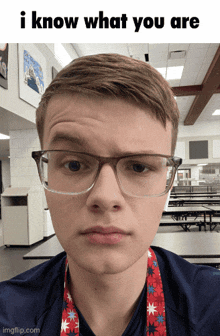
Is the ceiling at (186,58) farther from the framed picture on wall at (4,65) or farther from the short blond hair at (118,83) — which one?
the short blond hair at (118,83)

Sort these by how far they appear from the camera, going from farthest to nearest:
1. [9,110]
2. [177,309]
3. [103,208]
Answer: [9,110]
[177,309]
[103,208]

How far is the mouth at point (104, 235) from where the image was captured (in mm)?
438

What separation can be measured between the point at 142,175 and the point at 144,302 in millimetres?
340

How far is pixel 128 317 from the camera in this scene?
557 mm

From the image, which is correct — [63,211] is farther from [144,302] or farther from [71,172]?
[144,302]

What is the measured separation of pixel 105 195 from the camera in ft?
1.43

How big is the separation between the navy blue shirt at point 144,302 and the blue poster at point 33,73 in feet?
11.2

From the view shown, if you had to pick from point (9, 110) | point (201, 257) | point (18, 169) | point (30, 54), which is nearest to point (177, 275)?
point (201, 257)

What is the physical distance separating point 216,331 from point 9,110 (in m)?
3.18

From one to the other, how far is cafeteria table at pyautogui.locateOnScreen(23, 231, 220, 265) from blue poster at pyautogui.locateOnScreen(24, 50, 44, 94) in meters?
2.69

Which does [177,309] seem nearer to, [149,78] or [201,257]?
[149,78]

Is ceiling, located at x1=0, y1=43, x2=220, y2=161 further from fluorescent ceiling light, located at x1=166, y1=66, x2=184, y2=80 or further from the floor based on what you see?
the floor

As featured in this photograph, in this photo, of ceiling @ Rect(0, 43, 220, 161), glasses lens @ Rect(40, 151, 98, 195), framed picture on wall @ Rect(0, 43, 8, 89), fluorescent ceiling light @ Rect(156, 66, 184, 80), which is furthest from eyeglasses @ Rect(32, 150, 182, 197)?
fluorescent ceiling light @ Rect(156, 66, 184, 80)

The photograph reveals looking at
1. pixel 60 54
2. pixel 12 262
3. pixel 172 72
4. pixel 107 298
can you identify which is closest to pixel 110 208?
pixel 107 298
